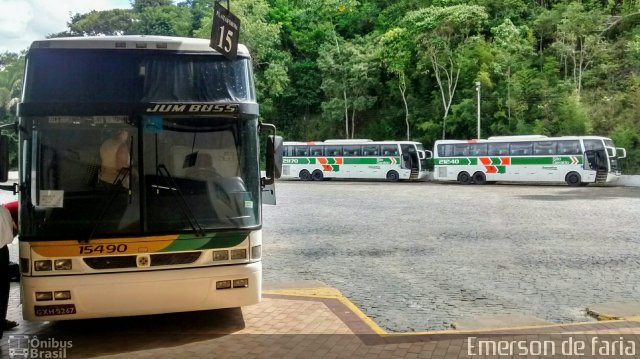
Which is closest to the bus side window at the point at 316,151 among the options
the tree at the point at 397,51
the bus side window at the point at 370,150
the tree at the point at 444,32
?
the bus side window at the point at 370,150

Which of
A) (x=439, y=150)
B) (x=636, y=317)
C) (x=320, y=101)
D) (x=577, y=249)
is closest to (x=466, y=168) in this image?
(x=439, y=150)

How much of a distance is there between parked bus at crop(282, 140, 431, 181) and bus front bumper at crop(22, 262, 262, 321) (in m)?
31.2

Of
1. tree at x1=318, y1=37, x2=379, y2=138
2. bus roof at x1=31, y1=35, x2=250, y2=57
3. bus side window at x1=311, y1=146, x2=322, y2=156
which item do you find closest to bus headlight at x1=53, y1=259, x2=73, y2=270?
bus roof at x1=31, y1=35, x2=250, y2=57

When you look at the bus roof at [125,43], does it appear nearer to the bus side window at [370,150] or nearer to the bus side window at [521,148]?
the bus side window at [521,148]

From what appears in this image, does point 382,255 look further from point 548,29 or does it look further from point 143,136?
point 548,29

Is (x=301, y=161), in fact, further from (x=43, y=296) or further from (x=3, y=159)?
(x=43, y=296)

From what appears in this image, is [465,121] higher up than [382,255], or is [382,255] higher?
[465,121]

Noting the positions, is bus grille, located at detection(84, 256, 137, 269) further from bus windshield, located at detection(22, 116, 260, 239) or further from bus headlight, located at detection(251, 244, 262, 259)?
bus headlight, located at detection(251, 244, 262, 259)

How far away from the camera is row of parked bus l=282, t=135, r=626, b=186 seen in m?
29.5

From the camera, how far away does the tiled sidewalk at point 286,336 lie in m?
5.30

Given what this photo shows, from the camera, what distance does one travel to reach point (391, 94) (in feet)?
151


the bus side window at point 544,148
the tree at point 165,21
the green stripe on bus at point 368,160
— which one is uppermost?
the tree at point 165,21

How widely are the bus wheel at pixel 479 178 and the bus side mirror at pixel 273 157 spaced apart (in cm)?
2836

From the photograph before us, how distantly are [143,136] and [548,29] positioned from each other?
39.1 m
